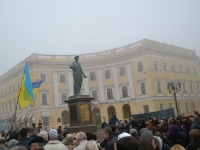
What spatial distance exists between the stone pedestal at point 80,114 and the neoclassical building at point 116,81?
24546 mm

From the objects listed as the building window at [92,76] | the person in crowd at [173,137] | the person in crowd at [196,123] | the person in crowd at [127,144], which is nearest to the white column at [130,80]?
the building window at [92,76]

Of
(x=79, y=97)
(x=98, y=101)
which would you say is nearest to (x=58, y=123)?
(x=98, y=101)

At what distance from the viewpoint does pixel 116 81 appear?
41.3 meters

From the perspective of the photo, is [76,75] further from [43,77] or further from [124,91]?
[43,77]

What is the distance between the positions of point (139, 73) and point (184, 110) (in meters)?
10.6

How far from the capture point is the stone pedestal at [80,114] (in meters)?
13.7

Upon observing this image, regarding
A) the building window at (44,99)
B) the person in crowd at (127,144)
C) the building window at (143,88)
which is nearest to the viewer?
the person in crowd at (127,144)

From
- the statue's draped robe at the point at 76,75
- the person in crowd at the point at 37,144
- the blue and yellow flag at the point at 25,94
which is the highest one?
the statue's draped robe at the point at 76,75

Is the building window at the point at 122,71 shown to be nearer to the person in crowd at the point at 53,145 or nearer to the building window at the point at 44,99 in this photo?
the building window at the point at 44,99

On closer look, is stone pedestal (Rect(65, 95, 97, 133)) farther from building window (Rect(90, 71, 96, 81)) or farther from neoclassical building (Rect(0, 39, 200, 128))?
building window (Rect(90, 71, 96, 81))

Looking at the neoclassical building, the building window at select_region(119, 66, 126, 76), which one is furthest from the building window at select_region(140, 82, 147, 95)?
the building window at select_region(119, 66, 126, 76)

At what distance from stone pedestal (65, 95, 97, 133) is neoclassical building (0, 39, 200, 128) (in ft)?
80.5

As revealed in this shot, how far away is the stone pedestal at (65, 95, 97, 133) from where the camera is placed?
540 inches

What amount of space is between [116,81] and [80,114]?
2779 centimetres
